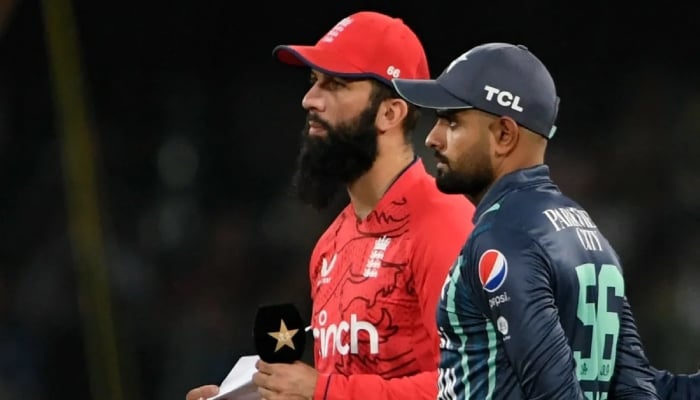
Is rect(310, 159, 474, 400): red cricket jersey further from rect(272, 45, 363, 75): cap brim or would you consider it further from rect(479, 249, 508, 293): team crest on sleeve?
rect(479, 249, 508, 293): team crest on sleeve

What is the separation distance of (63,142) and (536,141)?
9.94 ft

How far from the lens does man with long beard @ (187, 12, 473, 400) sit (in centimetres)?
278

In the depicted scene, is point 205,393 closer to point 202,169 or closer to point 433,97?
point 433,97

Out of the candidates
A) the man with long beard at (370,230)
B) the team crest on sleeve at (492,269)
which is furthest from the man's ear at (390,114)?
the team crest on sleeve at (492,269)

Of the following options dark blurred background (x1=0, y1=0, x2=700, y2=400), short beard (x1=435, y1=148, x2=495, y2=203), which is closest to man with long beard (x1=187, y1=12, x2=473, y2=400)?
short beard (x1=435, y1=148, x2=495, y2=203)

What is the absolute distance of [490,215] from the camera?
→ 2336 millimetres

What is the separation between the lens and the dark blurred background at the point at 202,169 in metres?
5.02

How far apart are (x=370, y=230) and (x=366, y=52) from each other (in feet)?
1.32

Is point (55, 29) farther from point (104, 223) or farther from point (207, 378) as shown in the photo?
point (207, 378)

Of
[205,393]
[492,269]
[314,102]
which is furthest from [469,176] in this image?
[205,393]

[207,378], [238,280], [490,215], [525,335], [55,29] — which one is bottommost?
[207,378]

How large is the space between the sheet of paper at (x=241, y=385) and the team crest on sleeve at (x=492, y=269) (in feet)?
2.57

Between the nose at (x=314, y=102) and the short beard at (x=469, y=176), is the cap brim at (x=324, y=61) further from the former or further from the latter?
the short beard at (x=469, y=176)

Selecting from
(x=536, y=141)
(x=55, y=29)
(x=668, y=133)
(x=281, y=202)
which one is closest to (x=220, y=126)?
(x=281, y=202)
